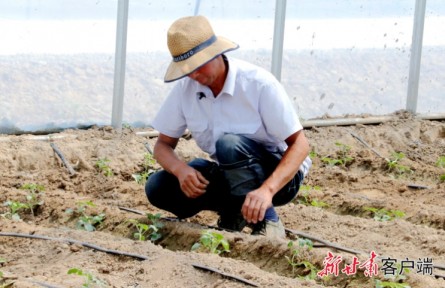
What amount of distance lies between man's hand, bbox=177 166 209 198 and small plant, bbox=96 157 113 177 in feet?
5.88

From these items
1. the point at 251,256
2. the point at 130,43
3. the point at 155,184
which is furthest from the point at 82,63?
the point at 251,256

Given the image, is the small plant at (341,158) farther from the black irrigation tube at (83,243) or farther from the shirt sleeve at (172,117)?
the black irrigation tube at (83,243)

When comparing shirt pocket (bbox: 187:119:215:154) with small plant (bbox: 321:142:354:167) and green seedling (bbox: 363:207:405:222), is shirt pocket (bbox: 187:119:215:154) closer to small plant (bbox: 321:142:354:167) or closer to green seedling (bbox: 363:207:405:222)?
green seedling (bbox: 363:207:405:222)

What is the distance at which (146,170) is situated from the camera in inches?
280

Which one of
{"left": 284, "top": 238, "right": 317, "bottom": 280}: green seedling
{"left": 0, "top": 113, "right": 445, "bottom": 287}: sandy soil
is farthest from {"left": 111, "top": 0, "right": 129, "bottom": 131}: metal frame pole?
{"left": 284, "top": 238, "right": 317, "bottom": 280}: green seedling

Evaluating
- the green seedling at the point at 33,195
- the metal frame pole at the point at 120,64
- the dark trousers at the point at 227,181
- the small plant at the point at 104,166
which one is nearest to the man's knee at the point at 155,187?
the dark trousers at the point at 227,181

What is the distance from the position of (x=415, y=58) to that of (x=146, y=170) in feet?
11.0

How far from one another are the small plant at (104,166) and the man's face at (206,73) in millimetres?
2087

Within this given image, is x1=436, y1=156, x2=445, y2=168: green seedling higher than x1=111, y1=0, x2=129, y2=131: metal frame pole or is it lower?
lower

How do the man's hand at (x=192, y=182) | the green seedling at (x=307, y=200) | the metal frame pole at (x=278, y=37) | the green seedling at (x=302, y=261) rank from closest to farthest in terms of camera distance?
the green seedling at (x=302, y=261) < the man's hand at (x=192, y=182) < the green seedling at (x=307, y=200) < the metal frame pole at (x=278, y=37)

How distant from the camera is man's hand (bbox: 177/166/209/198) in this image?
516 cm

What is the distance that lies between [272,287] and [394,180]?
3.12 meters

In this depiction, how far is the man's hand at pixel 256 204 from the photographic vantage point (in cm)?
494

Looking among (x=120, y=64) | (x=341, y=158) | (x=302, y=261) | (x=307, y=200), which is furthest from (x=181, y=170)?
(x=341, y=158)
